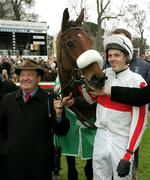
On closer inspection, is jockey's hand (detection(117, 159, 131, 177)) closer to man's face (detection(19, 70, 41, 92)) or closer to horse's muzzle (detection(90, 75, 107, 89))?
horse's muzzle (detection(90, 75, 107, 89))

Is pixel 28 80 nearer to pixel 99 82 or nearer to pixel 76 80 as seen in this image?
pixel 76 80

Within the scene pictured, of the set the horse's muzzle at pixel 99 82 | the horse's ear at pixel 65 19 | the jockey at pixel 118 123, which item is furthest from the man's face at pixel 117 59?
the horse's ear at pixel 65 19

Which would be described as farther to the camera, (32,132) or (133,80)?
(32,132)

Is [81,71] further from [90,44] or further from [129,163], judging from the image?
[129,163]

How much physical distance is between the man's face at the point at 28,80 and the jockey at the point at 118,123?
713 millimetres

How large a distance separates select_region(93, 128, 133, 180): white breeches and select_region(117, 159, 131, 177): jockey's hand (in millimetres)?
140

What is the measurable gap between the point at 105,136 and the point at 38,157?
27.9 inches

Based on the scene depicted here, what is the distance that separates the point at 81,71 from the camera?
3.33 m

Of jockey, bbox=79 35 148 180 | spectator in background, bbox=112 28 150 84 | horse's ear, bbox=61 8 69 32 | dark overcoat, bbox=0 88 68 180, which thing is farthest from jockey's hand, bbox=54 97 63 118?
spectator in background, bbox=112 28 150 84

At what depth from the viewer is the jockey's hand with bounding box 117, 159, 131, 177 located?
2.69 meters

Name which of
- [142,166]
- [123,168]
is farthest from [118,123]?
[142,166]

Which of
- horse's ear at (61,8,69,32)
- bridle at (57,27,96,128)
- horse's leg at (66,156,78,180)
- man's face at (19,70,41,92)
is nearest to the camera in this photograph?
man's face at (19,70,41,92)

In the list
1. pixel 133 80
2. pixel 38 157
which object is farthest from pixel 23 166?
pixel 133 80

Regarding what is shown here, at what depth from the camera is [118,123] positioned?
288 centimetres
